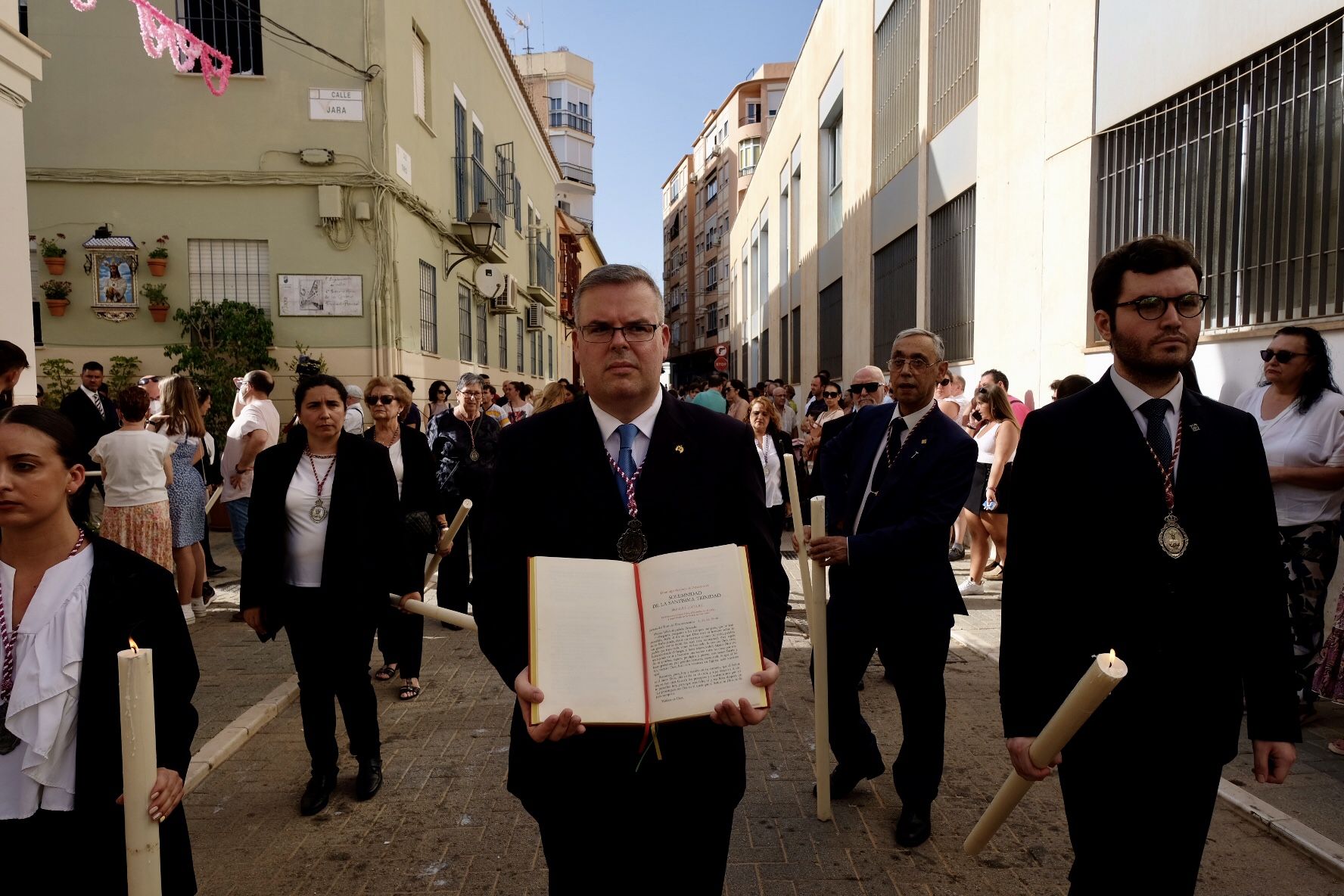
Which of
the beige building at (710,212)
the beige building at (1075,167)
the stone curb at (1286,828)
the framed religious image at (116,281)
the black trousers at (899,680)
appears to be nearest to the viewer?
the stone curb at (1286,828)

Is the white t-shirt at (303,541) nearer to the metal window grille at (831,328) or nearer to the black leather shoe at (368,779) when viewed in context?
the black leather shoe at (368,779)

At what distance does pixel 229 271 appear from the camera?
1263cm

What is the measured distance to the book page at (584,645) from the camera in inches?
74.2

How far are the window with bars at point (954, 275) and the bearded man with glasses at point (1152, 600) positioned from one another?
959cm

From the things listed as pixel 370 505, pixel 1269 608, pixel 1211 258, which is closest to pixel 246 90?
pixel 370 505

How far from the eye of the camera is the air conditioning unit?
67.8 ft

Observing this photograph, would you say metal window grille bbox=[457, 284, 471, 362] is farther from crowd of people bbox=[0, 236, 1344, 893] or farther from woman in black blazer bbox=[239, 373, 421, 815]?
crowd of people bbox=[0, 236, 1344, 893]

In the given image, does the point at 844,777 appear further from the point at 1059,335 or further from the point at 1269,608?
the point at 1059,335

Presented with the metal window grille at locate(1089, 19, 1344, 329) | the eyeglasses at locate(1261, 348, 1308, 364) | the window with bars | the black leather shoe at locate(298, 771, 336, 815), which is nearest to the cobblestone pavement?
the black leather shoe at locate(298, 771, 336, 815)

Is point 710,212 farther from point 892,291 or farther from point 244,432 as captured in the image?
point 244,432

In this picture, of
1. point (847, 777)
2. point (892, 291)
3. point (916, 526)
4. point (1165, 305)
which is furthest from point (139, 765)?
point (892, 291)

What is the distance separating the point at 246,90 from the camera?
12484mm

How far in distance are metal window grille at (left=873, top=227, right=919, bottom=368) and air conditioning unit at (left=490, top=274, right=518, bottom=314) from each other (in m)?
8.58

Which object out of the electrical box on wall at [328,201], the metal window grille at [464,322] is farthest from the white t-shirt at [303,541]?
the metal window grille at [464,322]
